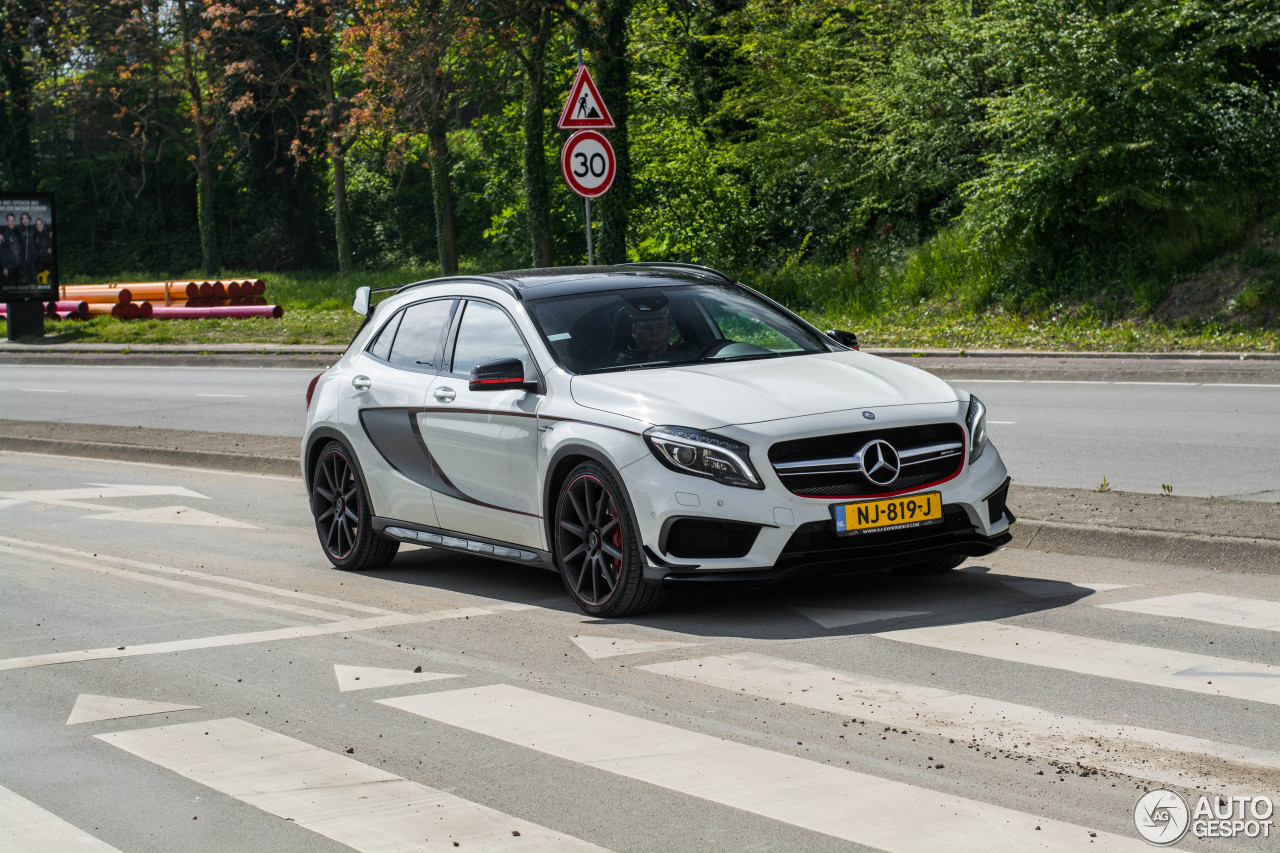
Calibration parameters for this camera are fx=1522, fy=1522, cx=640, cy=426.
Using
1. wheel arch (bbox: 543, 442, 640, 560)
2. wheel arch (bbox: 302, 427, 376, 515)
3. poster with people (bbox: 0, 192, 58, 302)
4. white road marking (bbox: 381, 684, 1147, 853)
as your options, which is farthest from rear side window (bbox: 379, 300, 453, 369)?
poster with people (bbox: 0, 192, 58, 302)

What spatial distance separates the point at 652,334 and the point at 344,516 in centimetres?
242

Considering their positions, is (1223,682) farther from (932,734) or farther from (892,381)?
(892,381)

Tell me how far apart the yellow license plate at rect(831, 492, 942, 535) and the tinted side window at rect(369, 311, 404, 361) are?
11.2 feet

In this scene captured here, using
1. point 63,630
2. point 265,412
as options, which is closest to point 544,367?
point 63,630

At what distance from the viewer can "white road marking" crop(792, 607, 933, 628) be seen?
6.83m

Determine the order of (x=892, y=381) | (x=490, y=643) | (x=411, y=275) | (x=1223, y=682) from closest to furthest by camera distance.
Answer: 1. (x=1223, y=682)
2. (x=490, y=643)
3. (x=892, y=381)
4. (x=411, y=275)

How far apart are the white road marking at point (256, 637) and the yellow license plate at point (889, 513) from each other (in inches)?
71.4

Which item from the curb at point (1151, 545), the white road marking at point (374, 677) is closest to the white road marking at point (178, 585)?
the white road marking at point (374, 677)

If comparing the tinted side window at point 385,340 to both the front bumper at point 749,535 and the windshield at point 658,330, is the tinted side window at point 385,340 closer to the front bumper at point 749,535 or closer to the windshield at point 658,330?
the windshield at point 658,330

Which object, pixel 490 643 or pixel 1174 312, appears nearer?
pixel 490 643

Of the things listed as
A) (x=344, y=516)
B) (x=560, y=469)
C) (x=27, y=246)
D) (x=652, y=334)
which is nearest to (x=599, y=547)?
(x=560, y=469)

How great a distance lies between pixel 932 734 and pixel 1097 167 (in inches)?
752

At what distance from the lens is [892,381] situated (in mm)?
7398

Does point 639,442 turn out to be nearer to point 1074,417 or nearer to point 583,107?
point 583,107
